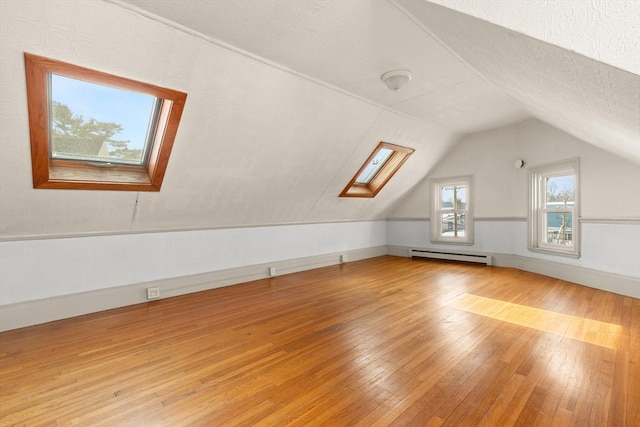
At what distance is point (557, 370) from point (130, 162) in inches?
157

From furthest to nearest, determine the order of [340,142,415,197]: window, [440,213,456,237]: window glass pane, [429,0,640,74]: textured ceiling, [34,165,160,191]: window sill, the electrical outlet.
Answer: [440,213,456,237]: window glass pane < [340,142,415,197]: window < the electrical outlet < [34,165,160,191]: window sill < [429,0,640,74]: textured ceiling

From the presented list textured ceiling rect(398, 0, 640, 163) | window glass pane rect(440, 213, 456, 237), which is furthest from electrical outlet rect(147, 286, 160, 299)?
window glass pane rect(440, 213, 456, 237)

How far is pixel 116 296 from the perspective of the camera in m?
3.26

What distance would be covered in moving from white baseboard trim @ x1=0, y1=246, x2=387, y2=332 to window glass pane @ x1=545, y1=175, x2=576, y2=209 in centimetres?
429

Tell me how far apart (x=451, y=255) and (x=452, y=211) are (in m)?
0.91

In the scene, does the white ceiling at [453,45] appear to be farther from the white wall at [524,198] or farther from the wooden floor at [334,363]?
the wooden floor at [334,363]

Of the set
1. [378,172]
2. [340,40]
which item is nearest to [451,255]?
[378,172]

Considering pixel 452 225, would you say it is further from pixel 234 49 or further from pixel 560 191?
pixel 234 49

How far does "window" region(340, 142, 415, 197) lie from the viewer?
5206 millimetres

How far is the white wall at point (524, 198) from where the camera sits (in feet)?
12.1

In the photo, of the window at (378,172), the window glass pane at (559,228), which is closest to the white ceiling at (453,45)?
the window at (378,172)

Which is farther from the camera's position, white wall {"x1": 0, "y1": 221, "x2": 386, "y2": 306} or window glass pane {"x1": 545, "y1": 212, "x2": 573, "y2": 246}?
window glass pane {"x1": 545, "y1": 212, "x2": 573, "y2": 246}

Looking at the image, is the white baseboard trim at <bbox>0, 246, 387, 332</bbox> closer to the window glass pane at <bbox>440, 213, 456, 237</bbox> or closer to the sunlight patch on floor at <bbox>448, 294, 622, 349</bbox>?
the sunlight patch on floor at <bbox>448, 294, 622, 349</bbox>

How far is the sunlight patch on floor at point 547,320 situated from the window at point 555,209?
186cm
